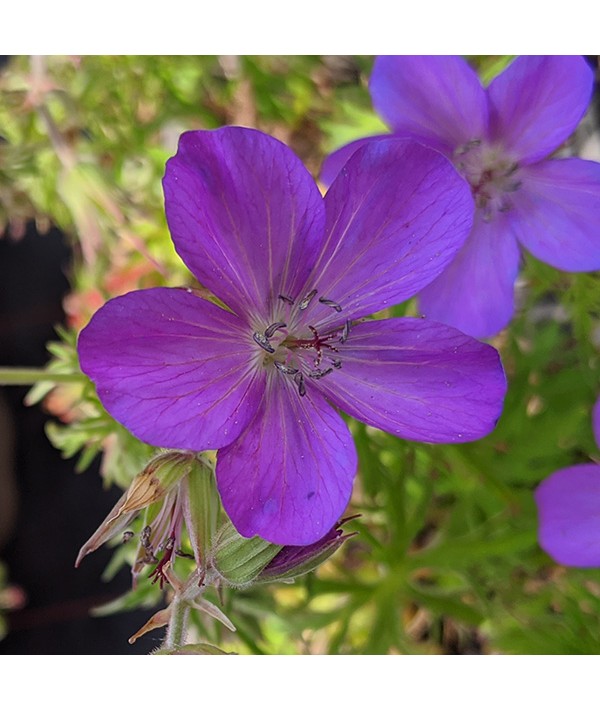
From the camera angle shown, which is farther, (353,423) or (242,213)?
(353,423)

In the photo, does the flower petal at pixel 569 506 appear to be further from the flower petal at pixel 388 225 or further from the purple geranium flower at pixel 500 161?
the flower petal at pixel 388 225

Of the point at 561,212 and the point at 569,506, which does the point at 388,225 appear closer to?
the point at 561,212

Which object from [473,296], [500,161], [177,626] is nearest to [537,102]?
[500,161]

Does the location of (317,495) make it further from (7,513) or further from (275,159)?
(7,513)

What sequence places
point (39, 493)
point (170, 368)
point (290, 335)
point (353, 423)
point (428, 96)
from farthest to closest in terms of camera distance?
point (39, 493), point (353, 423), point (428, 96), point (290, 335), point (170, 368)

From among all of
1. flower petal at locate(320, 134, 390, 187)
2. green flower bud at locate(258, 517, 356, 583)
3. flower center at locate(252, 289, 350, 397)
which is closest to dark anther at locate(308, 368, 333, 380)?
flower center at locate(252, 289, 350, 397)
